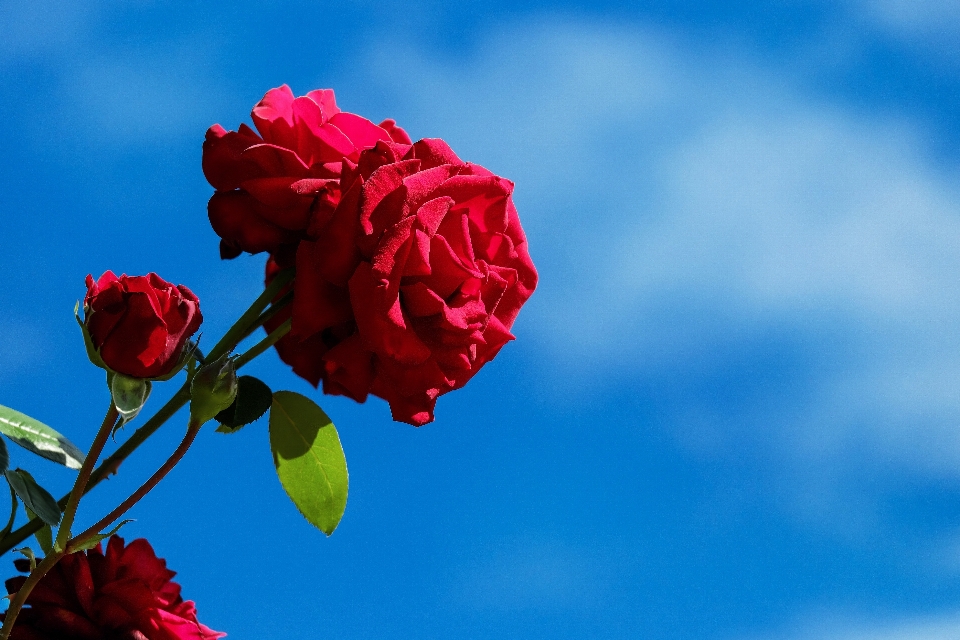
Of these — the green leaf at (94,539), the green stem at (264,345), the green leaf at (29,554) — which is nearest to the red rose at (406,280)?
the green stem at (264,345)

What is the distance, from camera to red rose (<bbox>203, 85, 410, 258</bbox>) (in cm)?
109

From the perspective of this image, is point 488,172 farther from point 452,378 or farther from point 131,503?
point 131,503

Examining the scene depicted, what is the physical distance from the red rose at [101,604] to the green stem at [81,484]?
6.4 inches

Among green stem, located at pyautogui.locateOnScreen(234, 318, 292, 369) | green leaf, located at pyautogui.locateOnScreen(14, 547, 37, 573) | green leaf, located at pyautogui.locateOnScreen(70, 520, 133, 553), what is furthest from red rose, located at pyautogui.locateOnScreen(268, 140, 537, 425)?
green leaf, located at pyautogui.locateOnScreen(14, 547, 37, 573)

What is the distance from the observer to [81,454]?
1.30m

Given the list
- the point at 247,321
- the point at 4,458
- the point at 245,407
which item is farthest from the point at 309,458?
the point at 4,458

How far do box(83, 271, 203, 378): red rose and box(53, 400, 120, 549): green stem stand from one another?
0.18 ft

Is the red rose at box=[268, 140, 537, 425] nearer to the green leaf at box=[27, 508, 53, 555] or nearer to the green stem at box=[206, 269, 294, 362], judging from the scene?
the green stem at box=[206, 269, 294, 362]

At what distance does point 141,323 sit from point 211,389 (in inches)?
4.0

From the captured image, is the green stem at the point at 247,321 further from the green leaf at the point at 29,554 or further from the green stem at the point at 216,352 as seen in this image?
the green leaf at the point at 29,554

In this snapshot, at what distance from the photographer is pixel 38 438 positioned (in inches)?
49.8

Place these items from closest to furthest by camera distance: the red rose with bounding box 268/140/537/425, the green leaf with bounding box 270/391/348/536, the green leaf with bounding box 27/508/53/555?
1. the red rose with bounding box 268/140/537/425
2. the green leaf with bounding box 27/508/53/555
3. the green leaf with bounding box 270/391/348/536

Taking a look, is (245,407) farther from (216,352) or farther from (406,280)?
(406,280)

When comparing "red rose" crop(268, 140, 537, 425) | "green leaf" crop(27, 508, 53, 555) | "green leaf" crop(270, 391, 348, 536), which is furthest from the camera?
"green leaf" crop(270, 391, 348, 536)
